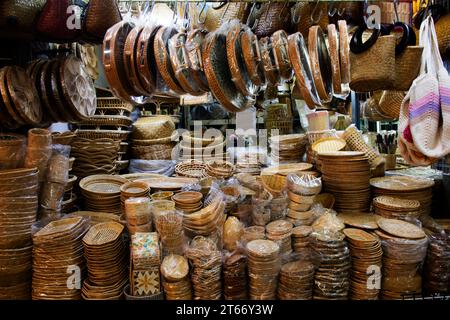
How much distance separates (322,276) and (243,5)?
1.70 m

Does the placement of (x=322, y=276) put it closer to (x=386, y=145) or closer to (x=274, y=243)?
(x=274, y=243)

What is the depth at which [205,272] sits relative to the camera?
1.85 meters

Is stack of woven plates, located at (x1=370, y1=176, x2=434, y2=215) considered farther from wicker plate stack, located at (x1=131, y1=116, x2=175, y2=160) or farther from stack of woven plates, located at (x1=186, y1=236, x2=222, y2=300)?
wicker plate stack, located at (x1=131, y1=116, x2=175, y2=160)

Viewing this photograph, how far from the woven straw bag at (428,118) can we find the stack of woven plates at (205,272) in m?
1.16

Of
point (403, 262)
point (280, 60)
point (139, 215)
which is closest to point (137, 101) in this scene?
point (139, 215)

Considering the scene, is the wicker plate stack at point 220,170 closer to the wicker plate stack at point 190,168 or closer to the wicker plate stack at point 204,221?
the wicker plate stack at point 190,168

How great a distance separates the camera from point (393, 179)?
2502 millimetres

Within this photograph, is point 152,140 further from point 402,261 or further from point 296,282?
point 402,261

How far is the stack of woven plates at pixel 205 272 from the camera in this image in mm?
1849

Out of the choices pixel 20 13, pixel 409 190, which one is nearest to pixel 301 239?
pixel 409 190

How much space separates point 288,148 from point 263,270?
1155 mm

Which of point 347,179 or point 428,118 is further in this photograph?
point 347,179

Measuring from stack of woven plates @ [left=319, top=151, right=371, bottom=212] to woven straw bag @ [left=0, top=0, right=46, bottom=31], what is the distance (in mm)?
2008

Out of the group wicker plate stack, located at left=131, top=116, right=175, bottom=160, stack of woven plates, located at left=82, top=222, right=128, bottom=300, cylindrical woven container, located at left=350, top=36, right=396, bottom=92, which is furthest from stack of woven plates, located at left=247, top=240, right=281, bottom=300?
wicker plate stack, located at left=131, top=116, right=175, bottom=160
